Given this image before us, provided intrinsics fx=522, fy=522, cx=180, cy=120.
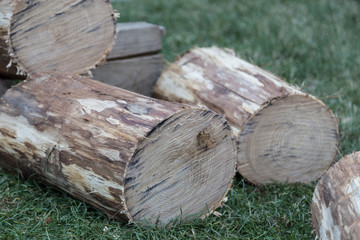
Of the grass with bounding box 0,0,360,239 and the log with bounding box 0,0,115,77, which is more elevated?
the log with bounding box 0,0,115,77

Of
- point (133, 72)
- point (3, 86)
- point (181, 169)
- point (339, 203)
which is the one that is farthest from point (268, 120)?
point (3, 86)

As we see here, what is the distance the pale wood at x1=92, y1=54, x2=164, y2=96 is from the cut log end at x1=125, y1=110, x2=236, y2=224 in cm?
151

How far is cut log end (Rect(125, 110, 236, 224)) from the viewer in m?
2.33

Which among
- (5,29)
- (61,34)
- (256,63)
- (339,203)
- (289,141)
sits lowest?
(256,63)

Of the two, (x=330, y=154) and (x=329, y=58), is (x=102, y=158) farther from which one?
(x=329, y=58)

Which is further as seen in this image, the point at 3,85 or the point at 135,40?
the point at 135,40

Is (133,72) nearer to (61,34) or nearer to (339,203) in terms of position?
(61,34)

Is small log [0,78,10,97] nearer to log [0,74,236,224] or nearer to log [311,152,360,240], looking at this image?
log [0,74,236,224]

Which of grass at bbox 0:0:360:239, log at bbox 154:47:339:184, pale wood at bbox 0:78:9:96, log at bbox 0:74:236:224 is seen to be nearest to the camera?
log at bbox 0:74:236:224

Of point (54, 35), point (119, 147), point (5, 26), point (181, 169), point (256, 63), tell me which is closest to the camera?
point (119, 147)

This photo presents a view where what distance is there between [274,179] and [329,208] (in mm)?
934

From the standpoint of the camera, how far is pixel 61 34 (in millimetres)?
2977

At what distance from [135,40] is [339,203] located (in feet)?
7.50

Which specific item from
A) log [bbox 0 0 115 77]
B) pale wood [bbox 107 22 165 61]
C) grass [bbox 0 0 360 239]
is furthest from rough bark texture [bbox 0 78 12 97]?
pale wood [bbox 107 22 165 61]
